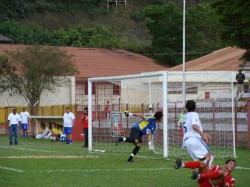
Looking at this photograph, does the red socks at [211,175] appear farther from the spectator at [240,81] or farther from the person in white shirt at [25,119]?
the person in white shirt at [25,119]

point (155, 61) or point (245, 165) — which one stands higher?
point (155, 61)

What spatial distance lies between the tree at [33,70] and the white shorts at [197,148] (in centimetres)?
3482

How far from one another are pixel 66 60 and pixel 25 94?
3.79 meters

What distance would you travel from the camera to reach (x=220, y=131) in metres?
27.5

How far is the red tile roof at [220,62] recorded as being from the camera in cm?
4972

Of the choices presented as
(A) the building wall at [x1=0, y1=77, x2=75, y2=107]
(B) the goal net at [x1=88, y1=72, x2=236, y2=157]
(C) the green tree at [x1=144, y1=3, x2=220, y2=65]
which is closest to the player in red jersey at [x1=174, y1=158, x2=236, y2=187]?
(B) the goal net at [x1=88, y1=72, x2=236, y2=157]

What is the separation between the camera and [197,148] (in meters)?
15.6

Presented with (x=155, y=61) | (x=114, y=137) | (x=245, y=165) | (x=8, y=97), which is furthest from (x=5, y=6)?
(x=245, y=165)

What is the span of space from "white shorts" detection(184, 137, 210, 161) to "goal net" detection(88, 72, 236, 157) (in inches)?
298

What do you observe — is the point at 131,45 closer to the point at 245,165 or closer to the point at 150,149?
the point at 150,149

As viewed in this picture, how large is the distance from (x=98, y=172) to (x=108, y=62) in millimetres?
49283

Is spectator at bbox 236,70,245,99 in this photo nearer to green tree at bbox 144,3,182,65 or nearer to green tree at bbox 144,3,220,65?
green tree at bbox 144,3,220,65

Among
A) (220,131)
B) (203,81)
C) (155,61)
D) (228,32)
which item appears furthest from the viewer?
(155,61)

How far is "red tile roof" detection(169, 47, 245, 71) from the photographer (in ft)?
163
